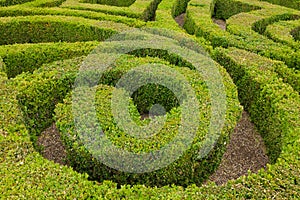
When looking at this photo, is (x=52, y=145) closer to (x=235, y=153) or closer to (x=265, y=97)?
(x=235, y=153)

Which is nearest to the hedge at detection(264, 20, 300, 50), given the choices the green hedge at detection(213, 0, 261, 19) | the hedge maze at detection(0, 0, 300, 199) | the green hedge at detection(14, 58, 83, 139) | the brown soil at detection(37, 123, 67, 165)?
the hedge maze at detection(0, 0, 300, 199)

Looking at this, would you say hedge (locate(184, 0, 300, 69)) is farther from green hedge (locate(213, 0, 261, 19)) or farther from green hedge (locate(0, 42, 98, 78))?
green hedge (locate(0, 42, 98, 78))

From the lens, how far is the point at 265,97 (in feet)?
32.9

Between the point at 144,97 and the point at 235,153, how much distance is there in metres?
3.28

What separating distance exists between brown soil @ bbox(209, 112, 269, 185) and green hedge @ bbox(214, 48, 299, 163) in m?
0.28

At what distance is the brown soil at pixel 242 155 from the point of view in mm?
9406

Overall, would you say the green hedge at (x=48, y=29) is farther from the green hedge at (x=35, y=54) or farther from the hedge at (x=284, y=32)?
the hedge at (x=284, y=32)

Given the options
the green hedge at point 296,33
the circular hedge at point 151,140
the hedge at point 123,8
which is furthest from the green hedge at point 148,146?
the green hedge at point 296,33

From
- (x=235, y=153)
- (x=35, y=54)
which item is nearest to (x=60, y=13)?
(x=35, y=54)

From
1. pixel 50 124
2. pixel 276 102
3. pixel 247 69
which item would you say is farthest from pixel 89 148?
pixel 247 69

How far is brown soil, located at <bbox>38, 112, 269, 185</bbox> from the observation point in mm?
9469

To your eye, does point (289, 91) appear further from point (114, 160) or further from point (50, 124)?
point (50, 124)

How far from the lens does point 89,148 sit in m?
7.68

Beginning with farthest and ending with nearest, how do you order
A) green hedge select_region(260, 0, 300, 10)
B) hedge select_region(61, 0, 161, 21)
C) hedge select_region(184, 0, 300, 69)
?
green hedge select_region(260, 0, 300, 10) < hedge select_region(61, 0, 161, 21) < hedge select_region(184, 0, 300, 69)
